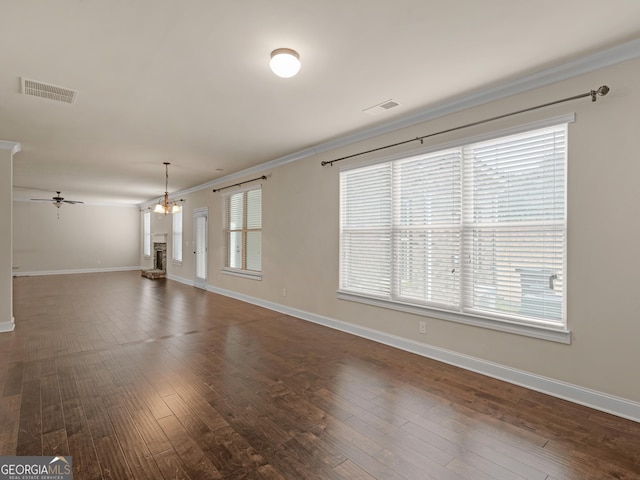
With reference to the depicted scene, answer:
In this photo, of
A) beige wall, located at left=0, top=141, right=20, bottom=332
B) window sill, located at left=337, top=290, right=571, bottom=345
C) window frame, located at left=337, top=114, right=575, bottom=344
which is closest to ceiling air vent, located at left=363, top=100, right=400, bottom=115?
window frame, located at left=337, top=114, right=575, bottom=344

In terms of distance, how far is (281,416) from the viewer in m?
2.45

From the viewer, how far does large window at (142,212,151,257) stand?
1238cm

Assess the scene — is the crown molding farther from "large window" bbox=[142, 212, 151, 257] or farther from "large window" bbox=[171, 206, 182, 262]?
"large window" bbox=[142, 212, 151, 257]

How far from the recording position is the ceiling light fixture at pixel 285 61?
242 cm

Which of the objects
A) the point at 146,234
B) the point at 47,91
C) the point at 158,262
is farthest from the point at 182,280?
the point at 47,91

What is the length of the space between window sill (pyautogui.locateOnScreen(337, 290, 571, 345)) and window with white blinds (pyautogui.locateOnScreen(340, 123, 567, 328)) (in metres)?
0.04

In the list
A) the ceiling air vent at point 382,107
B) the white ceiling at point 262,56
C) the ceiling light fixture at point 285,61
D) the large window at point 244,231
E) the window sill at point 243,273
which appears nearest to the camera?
the white ceiling at point 262,56

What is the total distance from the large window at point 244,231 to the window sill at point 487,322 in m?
3.03

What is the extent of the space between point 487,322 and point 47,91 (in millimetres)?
4805

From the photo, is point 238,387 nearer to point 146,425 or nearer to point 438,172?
point 146,425

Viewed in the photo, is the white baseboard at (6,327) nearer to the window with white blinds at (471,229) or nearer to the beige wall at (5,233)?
the beige wall at (5,233)

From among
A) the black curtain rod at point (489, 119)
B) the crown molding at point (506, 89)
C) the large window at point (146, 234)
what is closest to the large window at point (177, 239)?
the large window at point (146, 234)

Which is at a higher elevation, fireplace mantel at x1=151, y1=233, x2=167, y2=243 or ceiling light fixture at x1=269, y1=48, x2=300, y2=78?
ceiling light fixture at x1=269, y1=48, x2=300, y2=78

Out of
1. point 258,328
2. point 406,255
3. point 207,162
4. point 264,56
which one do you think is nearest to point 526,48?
point 264,56
